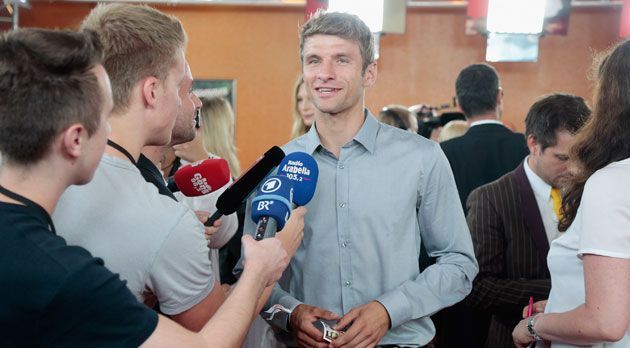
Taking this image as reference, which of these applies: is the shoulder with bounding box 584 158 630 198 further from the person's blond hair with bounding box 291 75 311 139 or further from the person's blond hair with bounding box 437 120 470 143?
the person's blond hair with bounding box 437 120 470 143

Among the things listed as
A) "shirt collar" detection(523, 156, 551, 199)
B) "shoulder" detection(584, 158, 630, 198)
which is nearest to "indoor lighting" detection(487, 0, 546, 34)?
"shirt collar" detection(523, 156, 551, 199)

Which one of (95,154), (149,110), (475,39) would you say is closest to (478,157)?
(149,110)

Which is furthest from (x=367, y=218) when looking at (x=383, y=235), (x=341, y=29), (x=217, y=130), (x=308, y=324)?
(x=217, y=130)

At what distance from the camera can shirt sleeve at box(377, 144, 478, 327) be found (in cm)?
201

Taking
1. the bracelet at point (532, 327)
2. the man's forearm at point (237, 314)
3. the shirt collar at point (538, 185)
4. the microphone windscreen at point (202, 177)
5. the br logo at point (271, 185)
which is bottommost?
the bracelet at point (532, 327)

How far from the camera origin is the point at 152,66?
4.95ft

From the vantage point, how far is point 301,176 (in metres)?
1.89

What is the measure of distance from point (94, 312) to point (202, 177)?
938 millimetres

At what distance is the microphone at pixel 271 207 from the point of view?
5.30ft

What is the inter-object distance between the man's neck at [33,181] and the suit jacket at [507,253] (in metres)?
1.73

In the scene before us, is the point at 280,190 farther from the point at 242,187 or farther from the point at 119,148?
the point at 119,148

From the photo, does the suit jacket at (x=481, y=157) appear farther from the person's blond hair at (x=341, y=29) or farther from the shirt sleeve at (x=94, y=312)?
the shirt sleeve at (x=94, y=312)

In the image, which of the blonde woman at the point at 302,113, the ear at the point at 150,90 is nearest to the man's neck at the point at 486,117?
the blonde woman at the point at 302,113

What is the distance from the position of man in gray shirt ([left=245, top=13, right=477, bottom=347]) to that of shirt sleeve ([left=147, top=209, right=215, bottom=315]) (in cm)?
55
